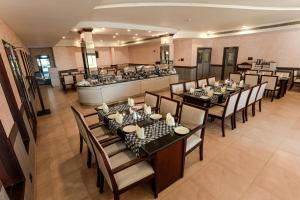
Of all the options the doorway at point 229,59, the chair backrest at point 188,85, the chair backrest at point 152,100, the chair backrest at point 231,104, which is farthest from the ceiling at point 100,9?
the doorway at point 229,59

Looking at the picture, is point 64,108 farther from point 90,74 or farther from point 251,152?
point 251,152

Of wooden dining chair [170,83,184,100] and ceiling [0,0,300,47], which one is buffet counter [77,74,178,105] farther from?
wooden dining chair [170,83,184,100]

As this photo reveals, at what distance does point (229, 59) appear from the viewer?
8844mm

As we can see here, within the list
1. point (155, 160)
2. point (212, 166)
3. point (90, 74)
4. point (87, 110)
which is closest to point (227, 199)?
point (212, 166)

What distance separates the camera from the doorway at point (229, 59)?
852 centimetres

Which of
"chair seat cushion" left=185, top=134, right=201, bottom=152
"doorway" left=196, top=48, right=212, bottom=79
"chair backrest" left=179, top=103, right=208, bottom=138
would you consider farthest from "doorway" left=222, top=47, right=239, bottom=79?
"chair seat cushion" left=185, top=134, right=201, bottom=152

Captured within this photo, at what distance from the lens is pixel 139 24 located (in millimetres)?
5855

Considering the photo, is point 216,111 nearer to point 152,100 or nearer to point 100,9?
point 152,100

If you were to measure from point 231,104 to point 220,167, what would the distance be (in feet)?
4.37

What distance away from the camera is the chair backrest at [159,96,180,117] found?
2629mm

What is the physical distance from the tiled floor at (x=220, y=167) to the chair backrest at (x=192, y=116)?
62cm

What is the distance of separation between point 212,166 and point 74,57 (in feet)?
36.5

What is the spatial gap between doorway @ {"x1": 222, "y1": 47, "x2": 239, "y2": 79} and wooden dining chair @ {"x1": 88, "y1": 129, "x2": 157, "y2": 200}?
345 inches

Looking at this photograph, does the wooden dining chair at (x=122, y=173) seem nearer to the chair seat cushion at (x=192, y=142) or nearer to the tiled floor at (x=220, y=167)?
the tiled floor at (x=220, y=167)
